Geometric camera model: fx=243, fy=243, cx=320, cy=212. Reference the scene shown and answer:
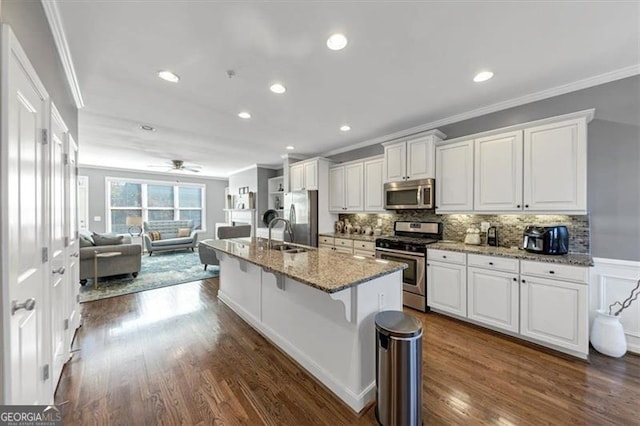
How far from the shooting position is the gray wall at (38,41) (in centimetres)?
118

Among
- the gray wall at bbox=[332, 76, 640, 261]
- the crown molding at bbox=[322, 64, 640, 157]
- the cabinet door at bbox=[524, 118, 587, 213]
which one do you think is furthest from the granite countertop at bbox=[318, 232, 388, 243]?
the gray wall at bbox=[332, 76, 640, 261]

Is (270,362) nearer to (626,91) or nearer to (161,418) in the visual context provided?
(161,418)

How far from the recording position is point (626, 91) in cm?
238

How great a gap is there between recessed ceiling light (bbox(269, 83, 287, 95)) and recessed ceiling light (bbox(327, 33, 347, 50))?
79 cm

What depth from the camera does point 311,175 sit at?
202 inches

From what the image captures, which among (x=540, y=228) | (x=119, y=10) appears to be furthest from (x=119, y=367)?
(x=540, y=228)

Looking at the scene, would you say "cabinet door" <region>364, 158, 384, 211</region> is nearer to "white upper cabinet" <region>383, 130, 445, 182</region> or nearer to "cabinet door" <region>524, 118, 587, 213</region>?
"white upper cabinet" <region>383, 130, 445, 182</region>

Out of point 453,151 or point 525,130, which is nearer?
point 525,130

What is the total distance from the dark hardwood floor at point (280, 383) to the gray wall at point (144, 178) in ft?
20.2

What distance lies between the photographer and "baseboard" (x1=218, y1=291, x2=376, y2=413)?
1.74 m

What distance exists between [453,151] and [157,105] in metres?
3.90

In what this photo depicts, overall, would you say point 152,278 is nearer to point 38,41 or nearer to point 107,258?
point 107,258

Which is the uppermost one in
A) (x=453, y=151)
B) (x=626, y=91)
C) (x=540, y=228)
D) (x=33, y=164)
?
(x=626, y=91)

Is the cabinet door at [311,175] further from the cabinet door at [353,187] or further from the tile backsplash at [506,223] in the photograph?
the tile backsplash at [506,223]
